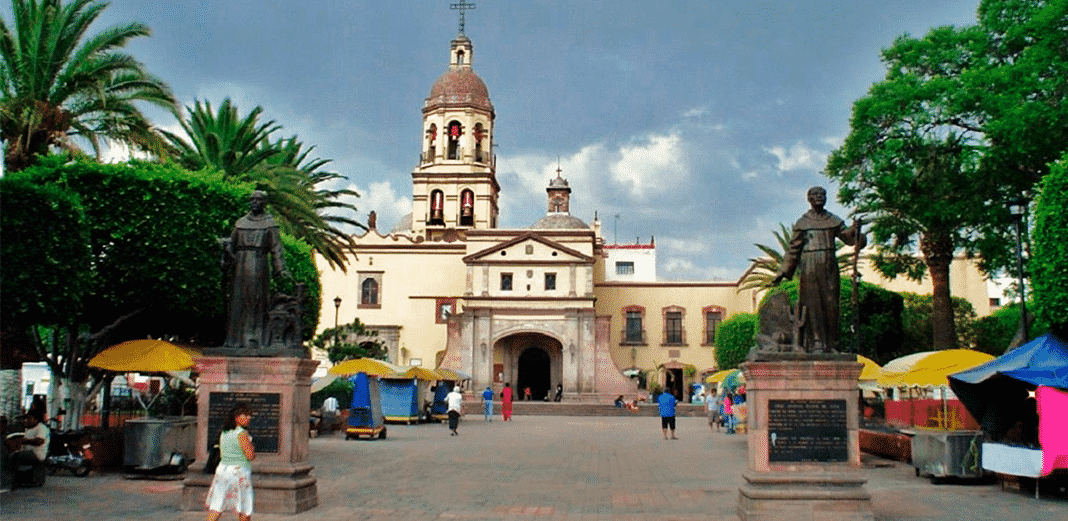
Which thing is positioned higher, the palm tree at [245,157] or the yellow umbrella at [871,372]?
the palm tree at [245,157]

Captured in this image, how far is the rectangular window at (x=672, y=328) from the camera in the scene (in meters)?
58.2

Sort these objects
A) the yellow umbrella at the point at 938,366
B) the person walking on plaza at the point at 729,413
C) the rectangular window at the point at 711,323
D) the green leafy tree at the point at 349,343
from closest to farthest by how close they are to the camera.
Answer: the yellow umbrella at the point at 938,366, the person walking on plaza at the point at 729,413, the green leafy tree at the point at 349,343, the rectangular window at the point at 711,323

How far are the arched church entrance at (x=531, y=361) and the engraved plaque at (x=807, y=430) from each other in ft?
144

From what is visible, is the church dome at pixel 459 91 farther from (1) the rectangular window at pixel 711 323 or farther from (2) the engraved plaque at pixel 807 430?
(2) the engraved plaque at pixel 807 430

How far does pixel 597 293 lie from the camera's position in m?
58.8

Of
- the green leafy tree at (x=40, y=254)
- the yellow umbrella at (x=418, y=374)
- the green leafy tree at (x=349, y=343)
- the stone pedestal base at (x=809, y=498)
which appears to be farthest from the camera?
the green leafy tree at (x=349, y=343)

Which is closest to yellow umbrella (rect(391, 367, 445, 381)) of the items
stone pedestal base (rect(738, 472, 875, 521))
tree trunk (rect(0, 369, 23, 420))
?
tree trunk (rect(0, 369, 23, 420))

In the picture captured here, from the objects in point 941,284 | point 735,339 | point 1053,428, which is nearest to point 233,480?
point 1053,428

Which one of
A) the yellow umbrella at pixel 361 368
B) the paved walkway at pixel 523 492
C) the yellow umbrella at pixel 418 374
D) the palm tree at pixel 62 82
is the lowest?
the paved walkway at pixel 523 492

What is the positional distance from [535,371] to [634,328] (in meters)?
6.73

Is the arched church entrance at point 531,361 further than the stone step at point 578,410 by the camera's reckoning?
Yes

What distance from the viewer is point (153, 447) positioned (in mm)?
15031

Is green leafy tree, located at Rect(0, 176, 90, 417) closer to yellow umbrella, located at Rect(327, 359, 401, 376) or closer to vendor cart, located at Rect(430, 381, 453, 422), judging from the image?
yellow umbrella, located at Rect(327, 359, 401, 376)

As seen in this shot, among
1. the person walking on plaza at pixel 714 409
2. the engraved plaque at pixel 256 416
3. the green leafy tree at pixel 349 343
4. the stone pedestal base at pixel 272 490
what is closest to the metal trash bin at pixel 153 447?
the stone pedestal base at pixel 272 490
